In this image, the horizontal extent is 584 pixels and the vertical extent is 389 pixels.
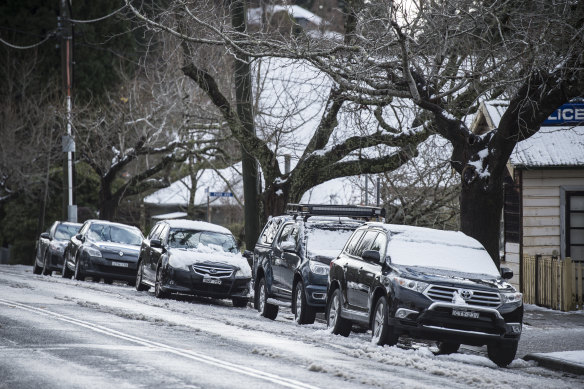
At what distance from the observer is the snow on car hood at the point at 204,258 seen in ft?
70.8

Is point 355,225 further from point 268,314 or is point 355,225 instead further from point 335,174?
point 335,174

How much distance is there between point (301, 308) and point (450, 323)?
186 inches

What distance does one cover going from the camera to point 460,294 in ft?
43.1

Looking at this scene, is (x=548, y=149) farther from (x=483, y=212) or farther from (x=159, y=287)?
(x=159, y=287)

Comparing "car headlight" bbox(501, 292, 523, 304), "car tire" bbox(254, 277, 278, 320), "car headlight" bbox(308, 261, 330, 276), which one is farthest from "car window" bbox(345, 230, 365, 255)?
"car tire" bbox(254, 277, 278, 320)

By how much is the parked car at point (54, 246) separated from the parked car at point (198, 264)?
848cm

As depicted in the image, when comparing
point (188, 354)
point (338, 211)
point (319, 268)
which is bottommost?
point (188, 354)

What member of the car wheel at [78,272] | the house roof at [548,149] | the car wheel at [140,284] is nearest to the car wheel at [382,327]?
the house roof at [548,149]

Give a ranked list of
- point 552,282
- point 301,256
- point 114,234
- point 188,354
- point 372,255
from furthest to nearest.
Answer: point 114,234
point 552,282
point 301,256
point 372,255
point 188,354

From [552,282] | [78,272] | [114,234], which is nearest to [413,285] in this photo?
[552,282]

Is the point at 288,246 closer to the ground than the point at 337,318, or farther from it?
farther from it

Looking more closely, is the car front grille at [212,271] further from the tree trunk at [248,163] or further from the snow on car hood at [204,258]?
the tree trunk at [248,163]

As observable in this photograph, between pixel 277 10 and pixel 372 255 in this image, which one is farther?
pixel 277 10

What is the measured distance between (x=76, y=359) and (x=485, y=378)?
438cm
